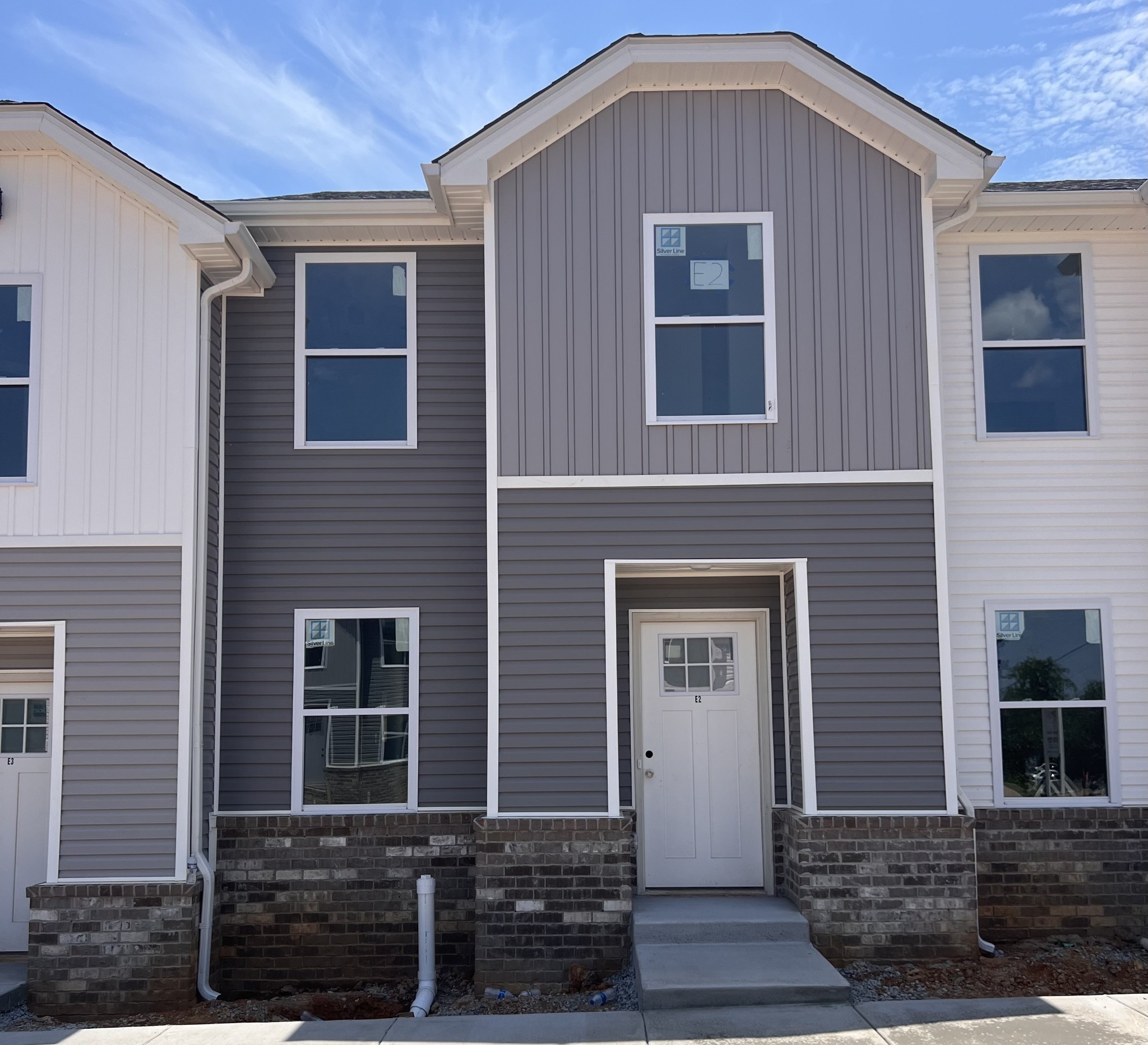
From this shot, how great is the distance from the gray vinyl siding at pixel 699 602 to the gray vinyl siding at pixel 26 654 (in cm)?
470

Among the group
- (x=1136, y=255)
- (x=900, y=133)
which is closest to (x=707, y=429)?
(x=900, y=133)

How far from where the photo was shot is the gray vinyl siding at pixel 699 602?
367 inches

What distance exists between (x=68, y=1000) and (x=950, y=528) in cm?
756

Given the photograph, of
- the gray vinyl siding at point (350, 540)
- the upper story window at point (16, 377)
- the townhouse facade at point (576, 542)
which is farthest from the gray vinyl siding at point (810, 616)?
the upper story window at point (16, 377)

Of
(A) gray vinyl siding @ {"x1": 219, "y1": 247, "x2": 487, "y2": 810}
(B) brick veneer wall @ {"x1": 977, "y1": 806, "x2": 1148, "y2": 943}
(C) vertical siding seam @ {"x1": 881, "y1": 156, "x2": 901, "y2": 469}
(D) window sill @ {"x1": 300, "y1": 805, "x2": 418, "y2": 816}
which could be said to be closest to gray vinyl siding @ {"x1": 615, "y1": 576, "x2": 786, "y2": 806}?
(A) gray vinyl siding @ {"x1": 219, "y1": 247, "x2": 487, "y2": 810}

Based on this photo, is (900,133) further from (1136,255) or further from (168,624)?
(168,624)

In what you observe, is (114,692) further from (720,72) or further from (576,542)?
(720,72)

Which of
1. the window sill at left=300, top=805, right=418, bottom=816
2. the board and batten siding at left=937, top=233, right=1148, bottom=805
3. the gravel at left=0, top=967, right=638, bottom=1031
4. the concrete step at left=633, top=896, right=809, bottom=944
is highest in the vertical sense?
the board and batten siding at left=937, top=233, right=1148, bottom=805

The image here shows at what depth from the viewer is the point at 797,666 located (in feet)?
27.9

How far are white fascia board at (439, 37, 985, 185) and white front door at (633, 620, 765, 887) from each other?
13.0 ft

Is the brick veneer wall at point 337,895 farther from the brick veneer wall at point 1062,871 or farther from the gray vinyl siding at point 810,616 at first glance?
the brick veneer wall at point 1062,871

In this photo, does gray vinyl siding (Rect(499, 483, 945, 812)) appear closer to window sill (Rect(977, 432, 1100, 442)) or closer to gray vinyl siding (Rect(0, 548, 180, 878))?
window sill (Rect(977, 432, 1100, 442))

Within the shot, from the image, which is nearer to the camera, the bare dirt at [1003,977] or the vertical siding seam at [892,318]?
the bare dirt at [1003,977]

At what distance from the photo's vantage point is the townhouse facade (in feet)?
27.3
